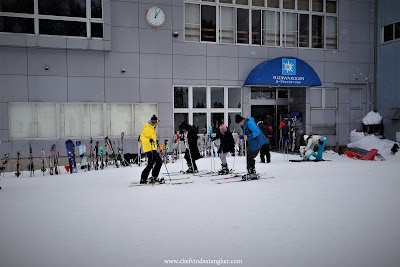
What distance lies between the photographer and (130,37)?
1616cm

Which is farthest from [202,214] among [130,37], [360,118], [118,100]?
[360,118]

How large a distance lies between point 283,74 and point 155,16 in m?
7.25

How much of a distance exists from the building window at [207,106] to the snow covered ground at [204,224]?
8359mm

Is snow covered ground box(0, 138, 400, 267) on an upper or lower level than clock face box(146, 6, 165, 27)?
lower

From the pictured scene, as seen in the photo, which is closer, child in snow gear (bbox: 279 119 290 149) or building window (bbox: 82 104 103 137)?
building window (bbox: 82 104 103 137)

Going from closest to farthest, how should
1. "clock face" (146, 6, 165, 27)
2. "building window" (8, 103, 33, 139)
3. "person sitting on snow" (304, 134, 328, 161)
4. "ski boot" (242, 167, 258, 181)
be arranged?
"ski boot" (242, 167, 258, 181)
"person sitting on snow" (304, 134, 328, 161)
"building window" (8, 103, 33, 139)
"clock face" (146, 6, 165, 27)

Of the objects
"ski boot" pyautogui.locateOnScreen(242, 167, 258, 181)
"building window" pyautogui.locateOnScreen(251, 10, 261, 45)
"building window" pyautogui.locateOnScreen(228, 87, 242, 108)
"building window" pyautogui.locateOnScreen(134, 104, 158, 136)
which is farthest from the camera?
"building window" pyautogui.locateOnScreen(251, 10, 261, 45)

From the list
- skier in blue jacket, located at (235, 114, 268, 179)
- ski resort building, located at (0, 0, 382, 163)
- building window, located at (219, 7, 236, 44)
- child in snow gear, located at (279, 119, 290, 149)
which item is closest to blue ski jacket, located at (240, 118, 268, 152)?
skier in blue jacket, located at (235, 114, 268, 179)

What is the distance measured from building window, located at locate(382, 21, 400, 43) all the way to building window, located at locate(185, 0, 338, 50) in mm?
2867

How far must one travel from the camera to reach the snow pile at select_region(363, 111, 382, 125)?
19.5 metres

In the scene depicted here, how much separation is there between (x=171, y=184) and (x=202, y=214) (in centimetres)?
356

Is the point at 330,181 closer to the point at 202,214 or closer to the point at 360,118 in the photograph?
the point at 202,214

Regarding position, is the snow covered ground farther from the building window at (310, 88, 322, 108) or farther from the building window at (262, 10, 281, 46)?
the building window at (262, 10, 281, 46)

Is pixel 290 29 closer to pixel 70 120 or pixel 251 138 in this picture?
pixel 251 138
